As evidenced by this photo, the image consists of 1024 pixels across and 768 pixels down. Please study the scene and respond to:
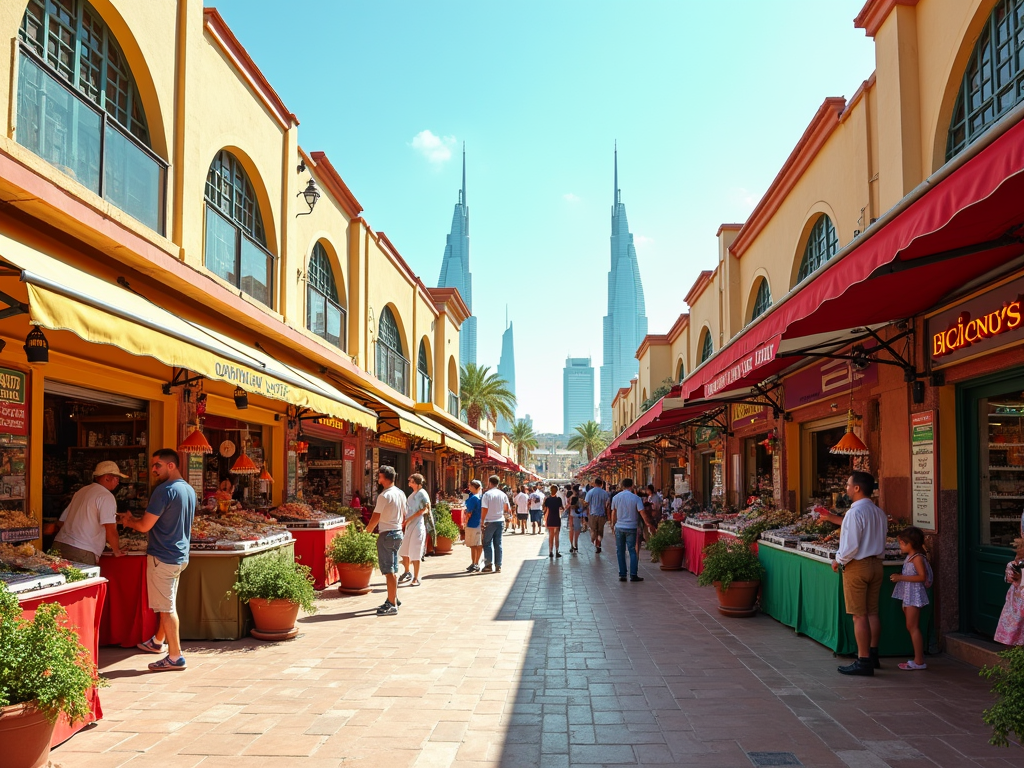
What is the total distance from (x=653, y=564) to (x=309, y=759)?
12648 millimetres

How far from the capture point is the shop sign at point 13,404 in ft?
21.6

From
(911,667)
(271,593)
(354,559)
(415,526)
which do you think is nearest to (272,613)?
(271,593)

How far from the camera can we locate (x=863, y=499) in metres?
7.02

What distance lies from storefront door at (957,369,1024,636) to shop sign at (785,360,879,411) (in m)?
1.62

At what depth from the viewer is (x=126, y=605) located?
25.0 ft

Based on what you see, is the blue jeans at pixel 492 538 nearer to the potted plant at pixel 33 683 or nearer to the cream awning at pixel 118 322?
the cream awning at pixel 118 322

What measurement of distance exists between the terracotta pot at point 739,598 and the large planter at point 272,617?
5.11 m

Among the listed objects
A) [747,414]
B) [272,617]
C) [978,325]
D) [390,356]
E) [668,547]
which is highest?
[390,356]

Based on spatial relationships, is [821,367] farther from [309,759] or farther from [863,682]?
[309,759]

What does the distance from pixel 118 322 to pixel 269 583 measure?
11.7ft

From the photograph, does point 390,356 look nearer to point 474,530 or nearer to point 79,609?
point 474,530

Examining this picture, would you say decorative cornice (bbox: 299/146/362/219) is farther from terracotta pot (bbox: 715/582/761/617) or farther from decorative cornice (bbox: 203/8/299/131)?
terracotta pot (bbox: 715/582/761/617)

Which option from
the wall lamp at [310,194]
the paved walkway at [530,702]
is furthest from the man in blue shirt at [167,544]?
the wall lamp at [310,194]

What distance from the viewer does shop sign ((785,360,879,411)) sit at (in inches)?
366
